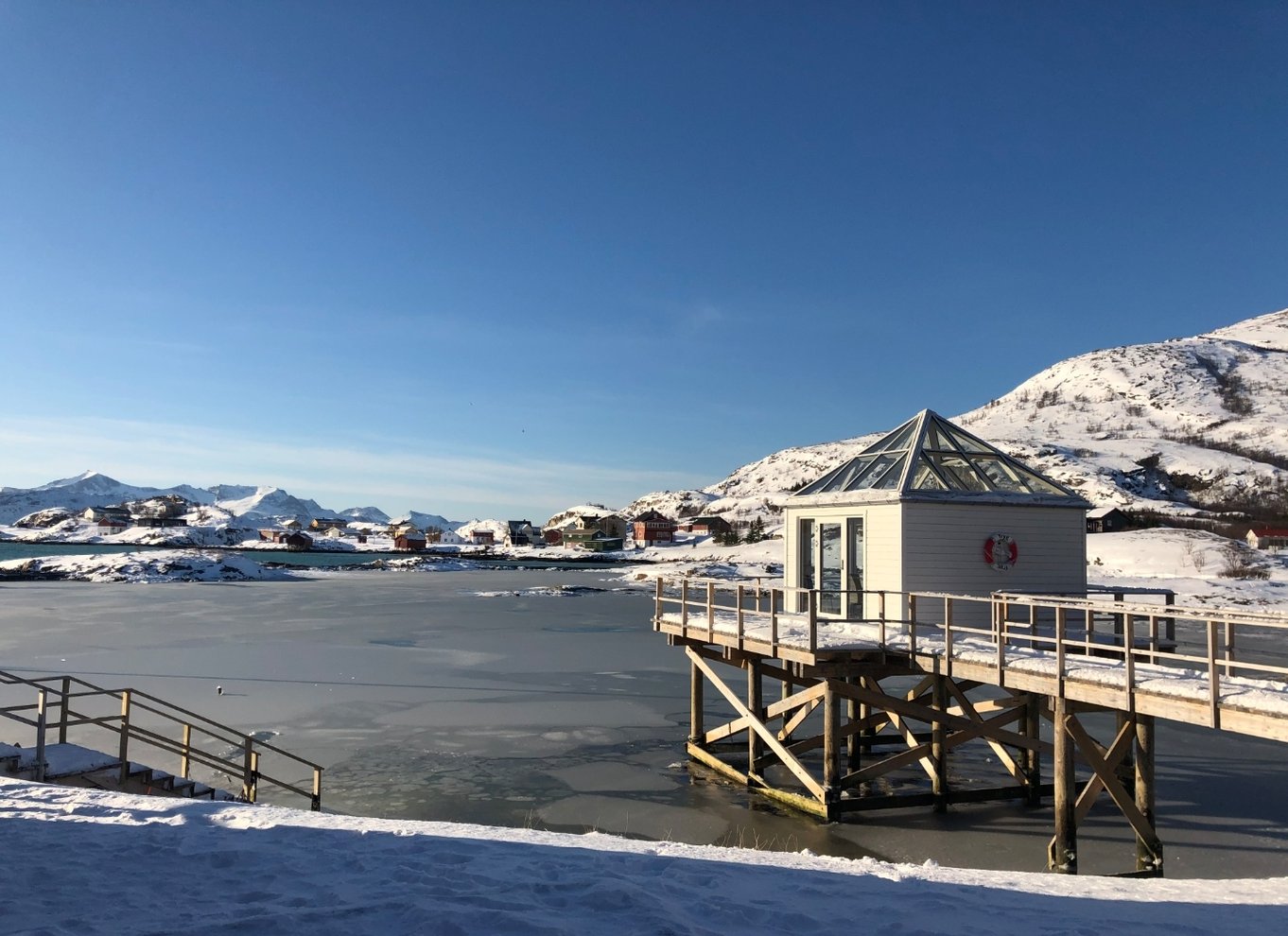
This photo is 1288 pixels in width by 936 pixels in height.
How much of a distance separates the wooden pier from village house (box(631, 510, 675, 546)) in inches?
4563

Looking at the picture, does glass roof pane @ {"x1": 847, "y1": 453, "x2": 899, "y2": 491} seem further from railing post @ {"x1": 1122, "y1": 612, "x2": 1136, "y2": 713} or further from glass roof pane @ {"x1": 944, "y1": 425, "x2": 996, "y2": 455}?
railing post @ {"x1": 1122, "y1": 612, "x2": 1136, "y2": 713}

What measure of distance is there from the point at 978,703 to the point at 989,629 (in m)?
1.87

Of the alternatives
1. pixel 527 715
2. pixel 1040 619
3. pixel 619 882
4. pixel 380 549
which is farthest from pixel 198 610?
pixel 380 549

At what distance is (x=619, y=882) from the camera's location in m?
6.67

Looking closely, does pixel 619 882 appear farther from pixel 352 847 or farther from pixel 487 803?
pixel 487 803

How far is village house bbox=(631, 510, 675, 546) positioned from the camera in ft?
453

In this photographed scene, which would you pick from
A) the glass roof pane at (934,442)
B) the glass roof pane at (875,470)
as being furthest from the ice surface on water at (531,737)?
the glass roof pane at (934,442)

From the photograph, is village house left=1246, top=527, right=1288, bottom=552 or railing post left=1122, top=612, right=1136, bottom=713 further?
village house left=1246, top=527, right=1288, bottom=552

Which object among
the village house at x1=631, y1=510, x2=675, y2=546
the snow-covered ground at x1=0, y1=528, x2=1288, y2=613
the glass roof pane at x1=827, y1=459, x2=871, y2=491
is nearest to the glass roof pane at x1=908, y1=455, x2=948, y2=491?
the glass roof pane at x1=827, y1=459, x2=871, y2=491

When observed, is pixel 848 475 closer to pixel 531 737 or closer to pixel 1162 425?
pixel 531 737

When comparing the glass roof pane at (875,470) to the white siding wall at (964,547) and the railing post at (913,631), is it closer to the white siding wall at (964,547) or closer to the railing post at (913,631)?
the white siding wall at (964,547)

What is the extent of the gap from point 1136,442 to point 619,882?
144 m

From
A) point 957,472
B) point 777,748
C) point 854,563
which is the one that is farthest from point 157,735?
point 957,472

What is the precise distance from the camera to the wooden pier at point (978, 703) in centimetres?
1030
